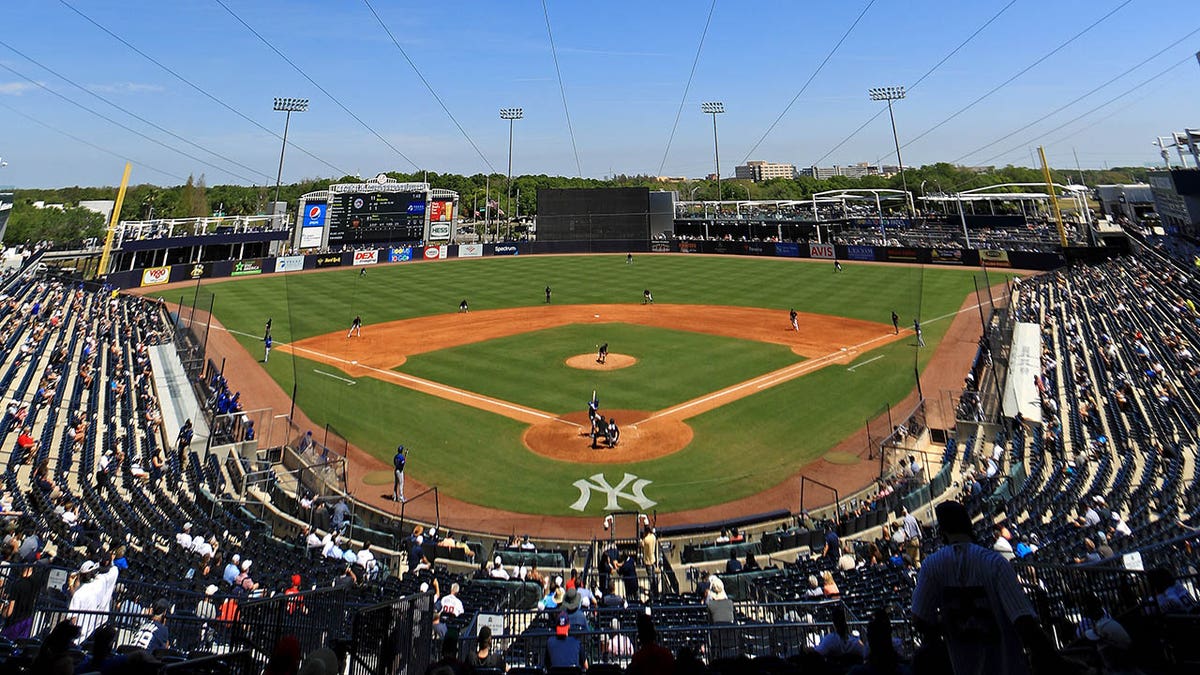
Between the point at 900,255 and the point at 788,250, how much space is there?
12.9 m

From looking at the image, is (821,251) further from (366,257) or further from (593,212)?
(366,257)

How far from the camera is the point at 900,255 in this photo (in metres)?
64.8

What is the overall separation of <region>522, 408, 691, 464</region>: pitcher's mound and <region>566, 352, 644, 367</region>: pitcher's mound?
19.7 feet

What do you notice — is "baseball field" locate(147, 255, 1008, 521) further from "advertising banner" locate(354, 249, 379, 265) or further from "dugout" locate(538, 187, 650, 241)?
"dugout" locate(538, 187, 650, 241)

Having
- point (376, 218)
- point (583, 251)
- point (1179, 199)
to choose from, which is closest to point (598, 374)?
point (1179, 199)

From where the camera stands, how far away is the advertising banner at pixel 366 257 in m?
74.3

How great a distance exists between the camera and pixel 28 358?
24.6m

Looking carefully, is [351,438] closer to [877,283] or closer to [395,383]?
[395,383]

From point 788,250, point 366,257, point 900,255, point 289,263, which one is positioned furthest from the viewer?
A: point 366,257

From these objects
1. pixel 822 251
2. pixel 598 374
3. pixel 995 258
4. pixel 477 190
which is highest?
pixel 477 190

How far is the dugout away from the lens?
3248 inches

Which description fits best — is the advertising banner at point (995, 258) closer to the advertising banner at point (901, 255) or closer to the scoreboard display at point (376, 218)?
the advertising banner at point (901, 255)

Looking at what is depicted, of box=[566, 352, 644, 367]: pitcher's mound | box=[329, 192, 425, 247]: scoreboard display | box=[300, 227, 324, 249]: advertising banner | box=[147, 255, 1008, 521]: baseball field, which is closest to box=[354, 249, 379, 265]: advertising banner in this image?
box=[329, 192, 425, 247]: scoreboard display

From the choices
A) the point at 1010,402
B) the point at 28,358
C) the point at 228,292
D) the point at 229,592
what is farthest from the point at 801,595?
the point at 228,292
